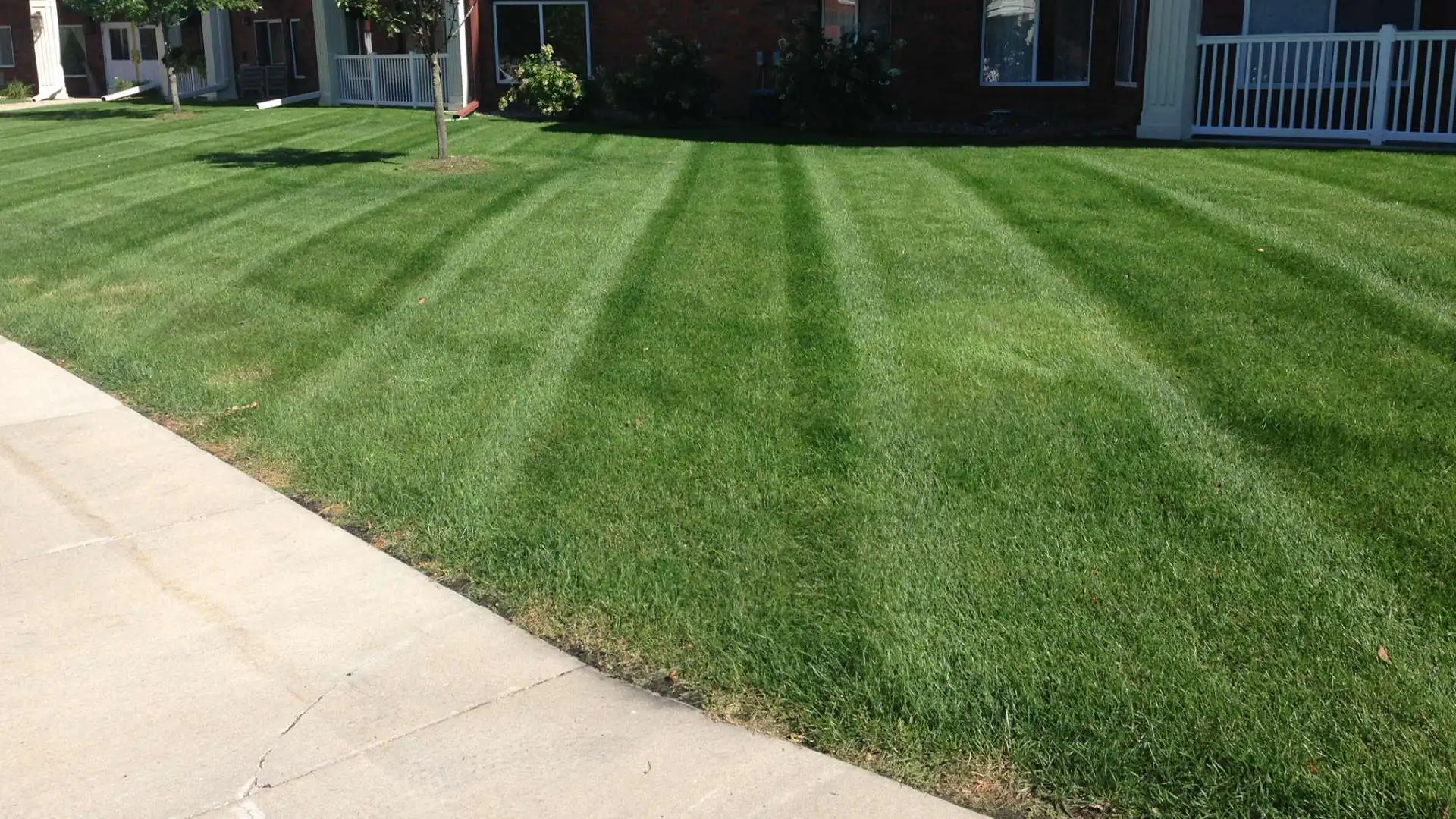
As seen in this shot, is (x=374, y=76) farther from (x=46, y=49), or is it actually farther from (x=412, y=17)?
(x=46, y=49)

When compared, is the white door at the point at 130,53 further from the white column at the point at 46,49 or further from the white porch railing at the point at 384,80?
the white porch railing at the point at 384,80

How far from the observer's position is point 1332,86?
46.9 ft

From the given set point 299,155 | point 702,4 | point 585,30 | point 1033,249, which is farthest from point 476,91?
point 1033,249

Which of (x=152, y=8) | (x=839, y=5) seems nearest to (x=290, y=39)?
(x=152, y=8)

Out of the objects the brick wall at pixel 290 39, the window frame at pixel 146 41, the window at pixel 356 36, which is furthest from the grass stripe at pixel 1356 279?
the window frame at pixel 146 41

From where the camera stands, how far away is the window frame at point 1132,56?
17.7 m

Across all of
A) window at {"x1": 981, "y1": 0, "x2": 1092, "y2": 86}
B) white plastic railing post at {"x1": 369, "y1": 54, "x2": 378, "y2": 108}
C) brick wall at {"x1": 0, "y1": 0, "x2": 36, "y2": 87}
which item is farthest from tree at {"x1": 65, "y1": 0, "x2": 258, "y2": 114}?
brick wall at {"x1": 0, "y1": 0, "x2": 36, "y2": 87}

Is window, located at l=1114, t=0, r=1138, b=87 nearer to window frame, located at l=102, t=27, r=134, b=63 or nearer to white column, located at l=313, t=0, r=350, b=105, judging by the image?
white column, located at l=313, t=0, r=350, b=105

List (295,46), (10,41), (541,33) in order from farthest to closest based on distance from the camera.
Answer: (10,41) → (295,46) → (541,33)

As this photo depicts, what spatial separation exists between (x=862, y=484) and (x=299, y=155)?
1369cm

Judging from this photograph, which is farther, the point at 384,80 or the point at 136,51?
the point at 136,51

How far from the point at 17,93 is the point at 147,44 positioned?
3.92 m

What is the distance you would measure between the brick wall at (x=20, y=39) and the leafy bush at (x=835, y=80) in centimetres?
3069

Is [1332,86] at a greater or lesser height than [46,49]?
lesser
